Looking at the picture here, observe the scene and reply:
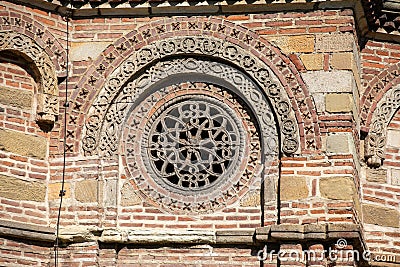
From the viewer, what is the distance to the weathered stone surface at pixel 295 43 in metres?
13.0

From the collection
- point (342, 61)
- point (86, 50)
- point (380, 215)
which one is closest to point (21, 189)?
point (86, 50)

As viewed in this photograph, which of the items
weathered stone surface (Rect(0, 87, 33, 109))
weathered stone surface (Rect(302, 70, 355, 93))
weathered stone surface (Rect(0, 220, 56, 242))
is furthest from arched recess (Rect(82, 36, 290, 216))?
weathered stone surface (Rect(0, 220, 56, 242))

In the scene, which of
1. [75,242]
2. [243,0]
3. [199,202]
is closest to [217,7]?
[243,0]

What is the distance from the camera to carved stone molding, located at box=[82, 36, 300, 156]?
13.0 m

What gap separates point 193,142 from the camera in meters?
13.0

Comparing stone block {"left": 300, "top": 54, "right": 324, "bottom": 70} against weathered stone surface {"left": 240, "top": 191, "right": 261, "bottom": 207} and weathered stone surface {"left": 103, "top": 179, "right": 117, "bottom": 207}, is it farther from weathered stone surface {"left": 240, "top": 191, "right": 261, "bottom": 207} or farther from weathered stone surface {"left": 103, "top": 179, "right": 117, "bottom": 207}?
weathered stone surface {"left": 103, "top": 179, "right": 117, "bottom": 207}

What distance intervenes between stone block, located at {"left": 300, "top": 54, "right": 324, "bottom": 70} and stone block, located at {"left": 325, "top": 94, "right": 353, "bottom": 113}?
0.33 meters

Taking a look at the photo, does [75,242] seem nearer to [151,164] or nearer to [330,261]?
[151,164]

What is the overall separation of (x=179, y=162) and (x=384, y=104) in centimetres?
233

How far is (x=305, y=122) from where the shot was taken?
504 inches

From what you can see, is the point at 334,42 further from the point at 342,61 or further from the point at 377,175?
the point at 377,175

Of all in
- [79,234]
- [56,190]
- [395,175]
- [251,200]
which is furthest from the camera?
[395,175]

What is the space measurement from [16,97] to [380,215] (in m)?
3.96

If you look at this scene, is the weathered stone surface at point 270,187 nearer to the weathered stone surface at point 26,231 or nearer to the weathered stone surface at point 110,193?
the weathered stone surface at point 110,193
